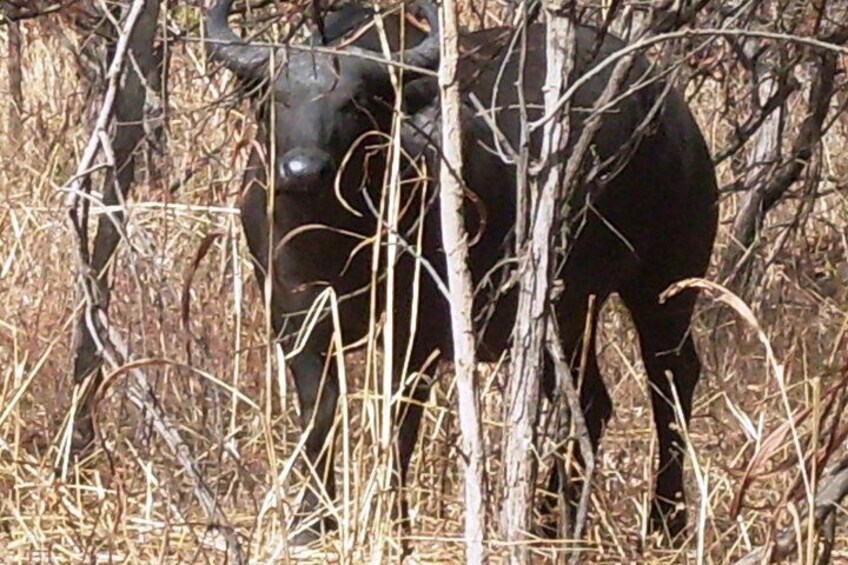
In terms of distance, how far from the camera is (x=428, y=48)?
4.91 m

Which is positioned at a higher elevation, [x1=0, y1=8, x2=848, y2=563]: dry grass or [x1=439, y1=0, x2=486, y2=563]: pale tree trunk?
[x1=439, y1=0, x2=486, y2=563]: pale tree trunk

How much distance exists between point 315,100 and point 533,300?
4.10 feet

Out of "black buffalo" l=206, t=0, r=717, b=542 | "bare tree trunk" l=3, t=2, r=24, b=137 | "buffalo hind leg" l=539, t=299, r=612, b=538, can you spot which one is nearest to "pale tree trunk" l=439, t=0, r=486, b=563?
"black buffalo" l=206, t=0, r=717, b=542

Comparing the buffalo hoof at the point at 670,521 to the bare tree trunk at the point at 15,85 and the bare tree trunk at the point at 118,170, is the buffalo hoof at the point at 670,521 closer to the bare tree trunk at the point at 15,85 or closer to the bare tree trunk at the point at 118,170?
the bare tree trunk at the point at 118,170

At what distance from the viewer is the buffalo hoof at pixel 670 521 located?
16.0 feet

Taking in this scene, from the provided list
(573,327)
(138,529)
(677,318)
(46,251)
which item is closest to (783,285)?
(677,318)

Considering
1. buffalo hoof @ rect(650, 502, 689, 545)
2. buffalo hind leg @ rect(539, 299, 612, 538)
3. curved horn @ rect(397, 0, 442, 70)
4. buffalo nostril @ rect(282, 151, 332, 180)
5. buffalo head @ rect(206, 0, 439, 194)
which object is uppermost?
curved horn @ rect(397, 0, 442, 70)

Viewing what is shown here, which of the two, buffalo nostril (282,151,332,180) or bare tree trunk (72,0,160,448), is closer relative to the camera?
buffalo nostril (282,151,332,180)

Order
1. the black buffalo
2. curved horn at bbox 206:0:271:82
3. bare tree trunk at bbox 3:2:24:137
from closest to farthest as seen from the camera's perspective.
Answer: the black buffalo
curved horn at bbox 206:0:271:82
bare tree trunk at bbox 3:2:24:137

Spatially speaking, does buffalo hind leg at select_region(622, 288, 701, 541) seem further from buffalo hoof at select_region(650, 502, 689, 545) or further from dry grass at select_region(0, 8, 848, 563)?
buffalo hoof at select_region(650, 502, 689, 545)

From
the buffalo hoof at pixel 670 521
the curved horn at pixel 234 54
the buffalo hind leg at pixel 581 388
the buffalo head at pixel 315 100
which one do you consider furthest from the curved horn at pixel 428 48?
the buffalo hoof at pixel 670 521

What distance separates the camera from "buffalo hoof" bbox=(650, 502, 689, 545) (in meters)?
4.88

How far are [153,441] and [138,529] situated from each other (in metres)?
0.70

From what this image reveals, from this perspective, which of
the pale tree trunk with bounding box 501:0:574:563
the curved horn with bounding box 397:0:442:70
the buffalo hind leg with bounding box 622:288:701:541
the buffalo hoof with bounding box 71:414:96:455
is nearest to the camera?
the pale tree trunk with bounding box 501:0:574:563
